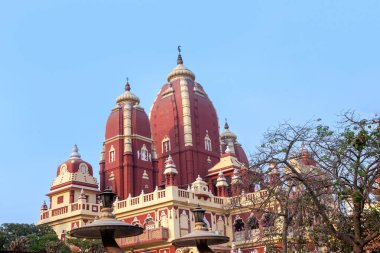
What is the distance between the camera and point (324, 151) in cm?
1373

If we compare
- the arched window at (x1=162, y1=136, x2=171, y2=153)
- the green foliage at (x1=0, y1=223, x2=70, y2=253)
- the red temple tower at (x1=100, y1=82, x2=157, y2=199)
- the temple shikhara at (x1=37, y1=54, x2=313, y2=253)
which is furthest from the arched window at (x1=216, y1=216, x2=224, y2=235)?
the green foliage at (x1=0, y1=223, x2=70, y2=253)

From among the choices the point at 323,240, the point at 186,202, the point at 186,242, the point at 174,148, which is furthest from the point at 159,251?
the point at 186,242

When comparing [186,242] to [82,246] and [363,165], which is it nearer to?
[363,165]

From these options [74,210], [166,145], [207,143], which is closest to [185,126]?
[166,145]

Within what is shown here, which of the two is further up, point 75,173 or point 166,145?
point 166,145

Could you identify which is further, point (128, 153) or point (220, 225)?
point (128, 153)

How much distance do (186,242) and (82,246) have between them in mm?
18408

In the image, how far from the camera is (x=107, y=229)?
438 inches

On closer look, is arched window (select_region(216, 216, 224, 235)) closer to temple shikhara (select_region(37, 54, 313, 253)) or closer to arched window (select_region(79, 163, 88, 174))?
temple shikhara (select_region(37, 54, 313, 253))

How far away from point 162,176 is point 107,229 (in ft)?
105

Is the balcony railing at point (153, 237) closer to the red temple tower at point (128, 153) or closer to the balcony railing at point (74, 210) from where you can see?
the balcony railing at point (74, 210)

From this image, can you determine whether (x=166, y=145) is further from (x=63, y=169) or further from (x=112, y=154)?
(x=63, y=169)

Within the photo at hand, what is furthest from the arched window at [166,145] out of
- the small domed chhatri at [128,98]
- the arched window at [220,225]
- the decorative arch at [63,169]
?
the arched window at [220,225]

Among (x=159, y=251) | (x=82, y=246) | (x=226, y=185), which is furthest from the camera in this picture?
(x=226, y=185)
